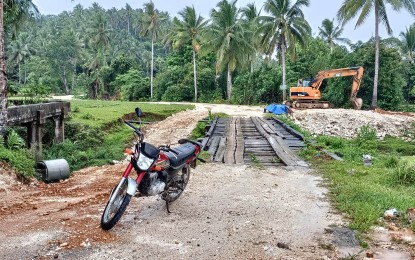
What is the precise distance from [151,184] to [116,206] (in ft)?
1.70

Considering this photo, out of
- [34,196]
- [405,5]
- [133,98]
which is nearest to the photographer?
[34,196]

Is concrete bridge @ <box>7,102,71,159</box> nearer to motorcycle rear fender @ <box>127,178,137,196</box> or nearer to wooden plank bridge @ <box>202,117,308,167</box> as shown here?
wooden plank bridge @ <box>202,117,308,167</box>

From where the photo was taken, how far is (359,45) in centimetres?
3222

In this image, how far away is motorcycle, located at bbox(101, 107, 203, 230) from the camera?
4.57 meters

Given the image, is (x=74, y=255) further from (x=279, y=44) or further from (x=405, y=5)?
(x=279, y=44)

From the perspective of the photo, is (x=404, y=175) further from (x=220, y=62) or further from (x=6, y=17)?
(x=220, y=62)

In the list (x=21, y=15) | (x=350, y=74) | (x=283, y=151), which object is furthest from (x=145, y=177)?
(x=350, y=74)

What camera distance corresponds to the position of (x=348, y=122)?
21.7m

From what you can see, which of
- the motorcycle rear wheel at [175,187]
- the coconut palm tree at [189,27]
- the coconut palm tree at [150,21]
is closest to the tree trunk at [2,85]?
the motorcycle rear wheel at [175,187]

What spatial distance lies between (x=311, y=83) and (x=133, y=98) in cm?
2396

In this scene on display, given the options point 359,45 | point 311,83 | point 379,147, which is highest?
point 359,45

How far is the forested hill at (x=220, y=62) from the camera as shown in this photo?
31.3m

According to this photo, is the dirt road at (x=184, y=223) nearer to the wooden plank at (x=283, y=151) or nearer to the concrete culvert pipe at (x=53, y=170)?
the concrete culvert pipe at (x=53, y=170)

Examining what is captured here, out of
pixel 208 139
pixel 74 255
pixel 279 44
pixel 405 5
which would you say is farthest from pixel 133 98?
pixel 74 255
